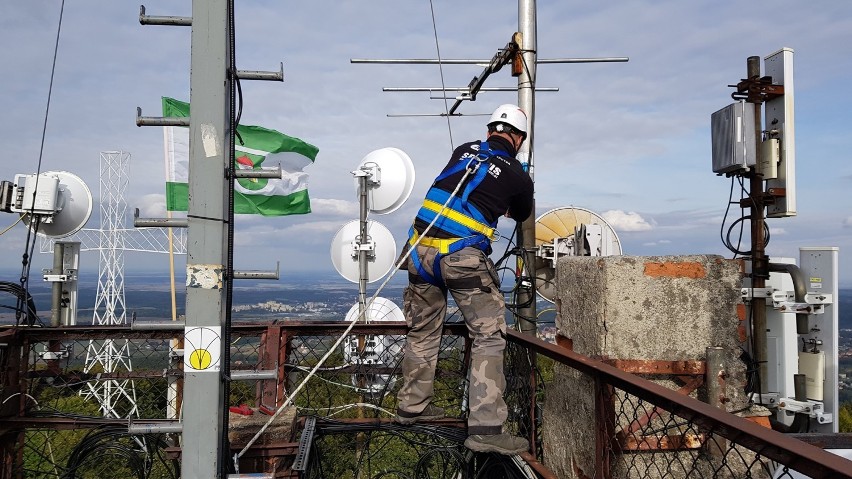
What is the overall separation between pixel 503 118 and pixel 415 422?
237 centimetres

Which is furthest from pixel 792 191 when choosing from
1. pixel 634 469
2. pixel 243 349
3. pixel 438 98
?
pixel 438 98

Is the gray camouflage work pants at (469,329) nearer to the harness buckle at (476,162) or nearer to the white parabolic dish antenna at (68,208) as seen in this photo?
the harness buckle at (476,162)

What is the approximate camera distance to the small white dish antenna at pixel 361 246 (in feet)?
39.8

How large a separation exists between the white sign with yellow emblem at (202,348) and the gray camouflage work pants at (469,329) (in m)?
1.64

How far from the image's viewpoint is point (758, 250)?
689 cm

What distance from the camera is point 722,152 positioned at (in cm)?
703

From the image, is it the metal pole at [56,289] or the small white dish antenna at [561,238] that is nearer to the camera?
the small white dish antenna at [561,238]

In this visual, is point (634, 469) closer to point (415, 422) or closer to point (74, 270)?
point (415, 422)

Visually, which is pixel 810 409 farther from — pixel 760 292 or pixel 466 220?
pixel 466 220

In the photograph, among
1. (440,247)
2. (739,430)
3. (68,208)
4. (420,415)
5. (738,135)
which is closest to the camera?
(739,430)

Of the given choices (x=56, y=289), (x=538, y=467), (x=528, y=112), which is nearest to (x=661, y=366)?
(x=538, y=467)

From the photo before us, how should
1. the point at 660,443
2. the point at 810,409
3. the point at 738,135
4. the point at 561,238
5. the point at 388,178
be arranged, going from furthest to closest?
the point at 388,178 → the point at 561,238 → the point at 738,135 → the point at 810,409 → the point at 660,443

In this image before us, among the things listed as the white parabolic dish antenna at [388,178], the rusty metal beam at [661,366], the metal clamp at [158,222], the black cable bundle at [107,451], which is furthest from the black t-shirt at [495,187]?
the white parabolic dish antenna at [388,178]

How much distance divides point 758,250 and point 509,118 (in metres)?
3.96
